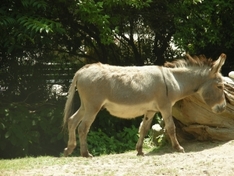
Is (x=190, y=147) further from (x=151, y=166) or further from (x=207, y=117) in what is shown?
(x=151, y=166)

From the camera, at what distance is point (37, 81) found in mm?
12734

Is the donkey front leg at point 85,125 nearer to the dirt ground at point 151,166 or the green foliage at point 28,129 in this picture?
the dirt ground at point 151,166

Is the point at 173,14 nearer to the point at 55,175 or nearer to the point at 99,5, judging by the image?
the point at 99,5

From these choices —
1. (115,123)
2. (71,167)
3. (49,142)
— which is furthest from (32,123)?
(71,167)

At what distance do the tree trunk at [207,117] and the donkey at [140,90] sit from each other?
0.96ft

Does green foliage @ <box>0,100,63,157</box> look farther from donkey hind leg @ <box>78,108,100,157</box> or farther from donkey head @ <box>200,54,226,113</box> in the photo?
donkey head @ <box>200,54,226,113</box>

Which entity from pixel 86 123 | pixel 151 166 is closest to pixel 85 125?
pixel 86 123

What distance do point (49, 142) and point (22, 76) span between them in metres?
1.79

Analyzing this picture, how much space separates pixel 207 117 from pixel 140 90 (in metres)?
1.60

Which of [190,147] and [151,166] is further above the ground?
[151,166]

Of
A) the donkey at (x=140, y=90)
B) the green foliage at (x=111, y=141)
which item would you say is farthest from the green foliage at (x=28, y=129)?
the donkey at (x=140, y=90)

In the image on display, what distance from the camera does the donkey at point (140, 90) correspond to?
873 centimetres

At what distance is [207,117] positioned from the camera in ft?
31.7

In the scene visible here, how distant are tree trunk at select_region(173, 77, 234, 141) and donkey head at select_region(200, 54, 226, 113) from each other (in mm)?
237
